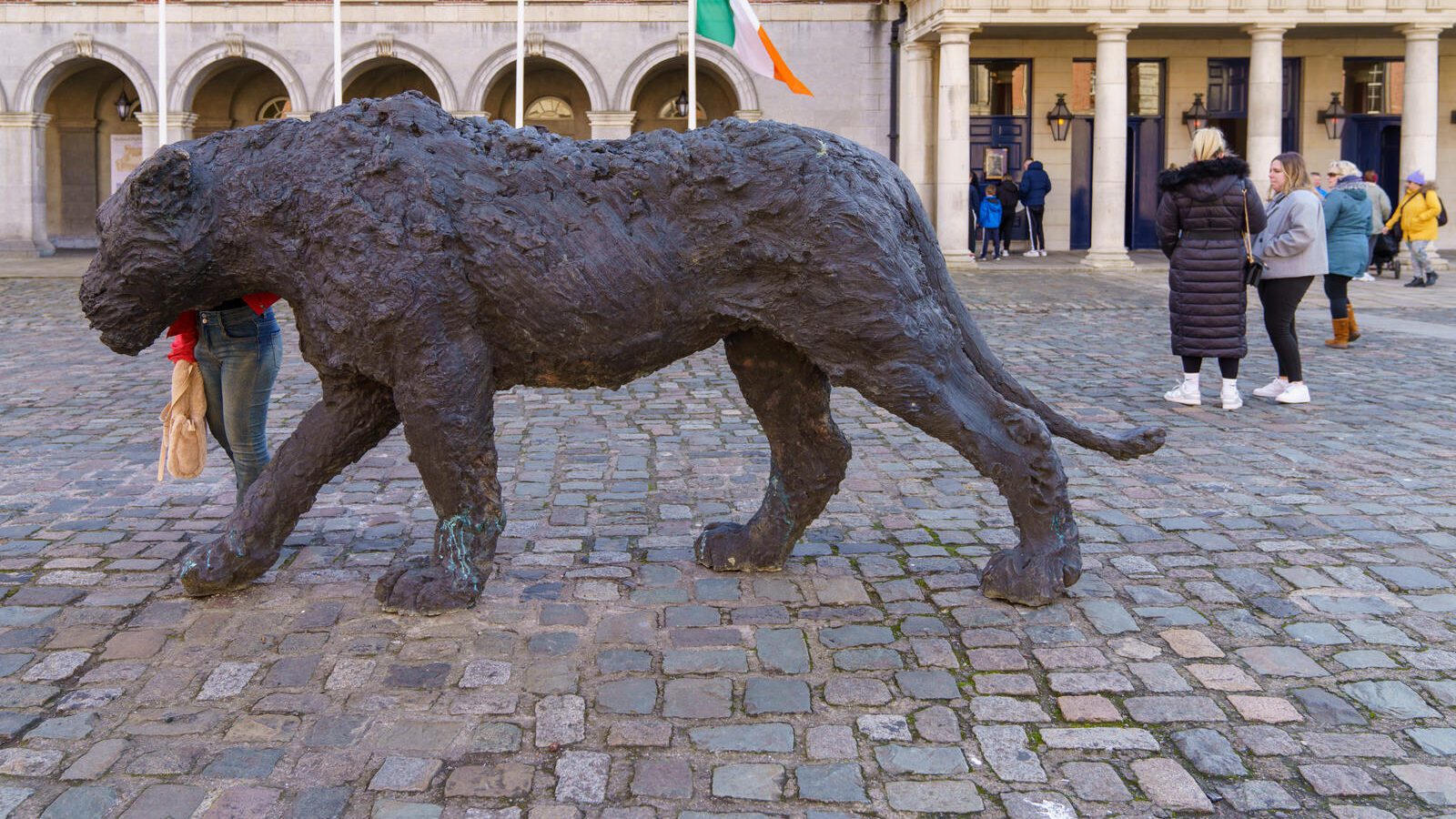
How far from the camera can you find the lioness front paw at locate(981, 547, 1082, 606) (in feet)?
14.7

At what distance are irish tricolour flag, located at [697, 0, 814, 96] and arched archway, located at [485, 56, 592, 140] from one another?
13.7m

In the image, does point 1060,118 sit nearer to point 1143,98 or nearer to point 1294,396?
point 1143,98

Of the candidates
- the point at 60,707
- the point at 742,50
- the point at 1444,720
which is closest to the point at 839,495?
the point at 1444,720

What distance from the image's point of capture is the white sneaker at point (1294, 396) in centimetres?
898

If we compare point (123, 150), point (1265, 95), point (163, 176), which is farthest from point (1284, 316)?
point (123, 150)

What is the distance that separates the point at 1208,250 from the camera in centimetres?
872

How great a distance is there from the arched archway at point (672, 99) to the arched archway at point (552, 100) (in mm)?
1277

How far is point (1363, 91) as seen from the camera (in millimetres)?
26984

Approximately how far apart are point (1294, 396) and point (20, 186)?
25.3m

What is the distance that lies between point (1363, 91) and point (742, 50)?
1747cm

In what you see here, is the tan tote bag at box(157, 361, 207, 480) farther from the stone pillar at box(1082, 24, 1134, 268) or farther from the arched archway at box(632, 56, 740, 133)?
the arched archway at box(632, 56, 740, 133)

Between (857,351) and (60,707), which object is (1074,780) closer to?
(857,351)

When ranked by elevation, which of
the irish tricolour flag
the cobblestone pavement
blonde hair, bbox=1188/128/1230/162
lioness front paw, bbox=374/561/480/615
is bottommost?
the cobblestone pavement

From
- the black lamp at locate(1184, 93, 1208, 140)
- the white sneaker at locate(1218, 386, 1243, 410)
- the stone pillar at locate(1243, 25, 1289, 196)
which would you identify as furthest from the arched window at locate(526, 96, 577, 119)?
the white sneaker at locate(1218, 386, 1243, 410)
